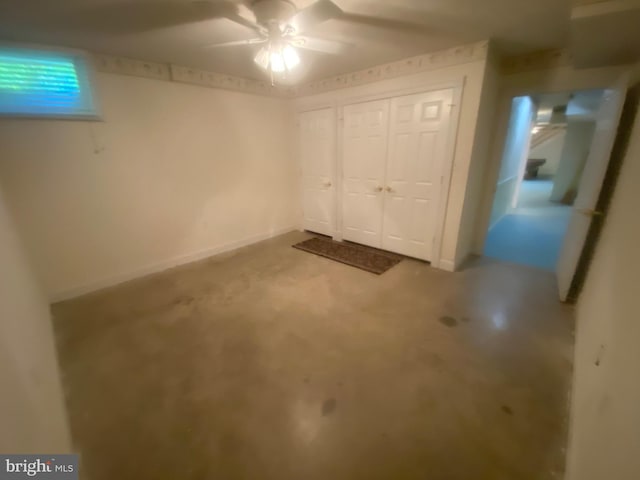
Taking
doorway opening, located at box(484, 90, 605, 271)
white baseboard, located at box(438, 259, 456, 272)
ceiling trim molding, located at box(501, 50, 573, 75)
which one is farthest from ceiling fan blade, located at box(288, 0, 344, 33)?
doorway opening, located at box(484, 90, 605, 271)

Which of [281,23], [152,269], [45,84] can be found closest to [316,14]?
[281,23]

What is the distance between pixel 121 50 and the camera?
2.54m

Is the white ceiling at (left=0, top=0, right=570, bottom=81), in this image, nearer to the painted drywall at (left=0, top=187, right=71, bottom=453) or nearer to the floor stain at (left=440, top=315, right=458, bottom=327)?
the painted drywall at (left=0, top=187, right=71, bottom=453)

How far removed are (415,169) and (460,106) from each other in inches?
30.7

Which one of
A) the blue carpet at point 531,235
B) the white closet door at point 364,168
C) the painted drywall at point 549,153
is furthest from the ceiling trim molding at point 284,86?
the painted drywall at point 549,153

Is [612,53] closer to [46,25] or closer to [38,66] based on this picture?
[46,25]

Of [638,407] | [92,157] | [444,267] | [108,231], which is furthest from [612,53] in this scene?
[108,231]

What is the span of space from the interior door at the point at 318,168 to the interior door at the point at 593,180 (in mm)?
2858

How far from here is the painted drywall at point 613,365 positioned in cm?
82

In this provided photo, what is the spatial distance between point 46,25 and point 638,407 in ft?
12.8

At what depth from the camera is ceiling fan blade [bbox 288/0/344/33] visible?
1.48 metres

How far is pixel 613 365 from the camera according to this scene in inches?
41.9

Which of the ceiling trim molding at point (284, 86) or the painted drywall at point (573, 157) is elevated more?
the ceiling trim molding at point (284, 86)

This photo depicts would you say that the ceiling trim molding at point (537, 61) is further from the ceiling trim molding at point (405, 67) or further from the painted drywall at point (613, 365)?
the painted drywall at point (613, 365)
